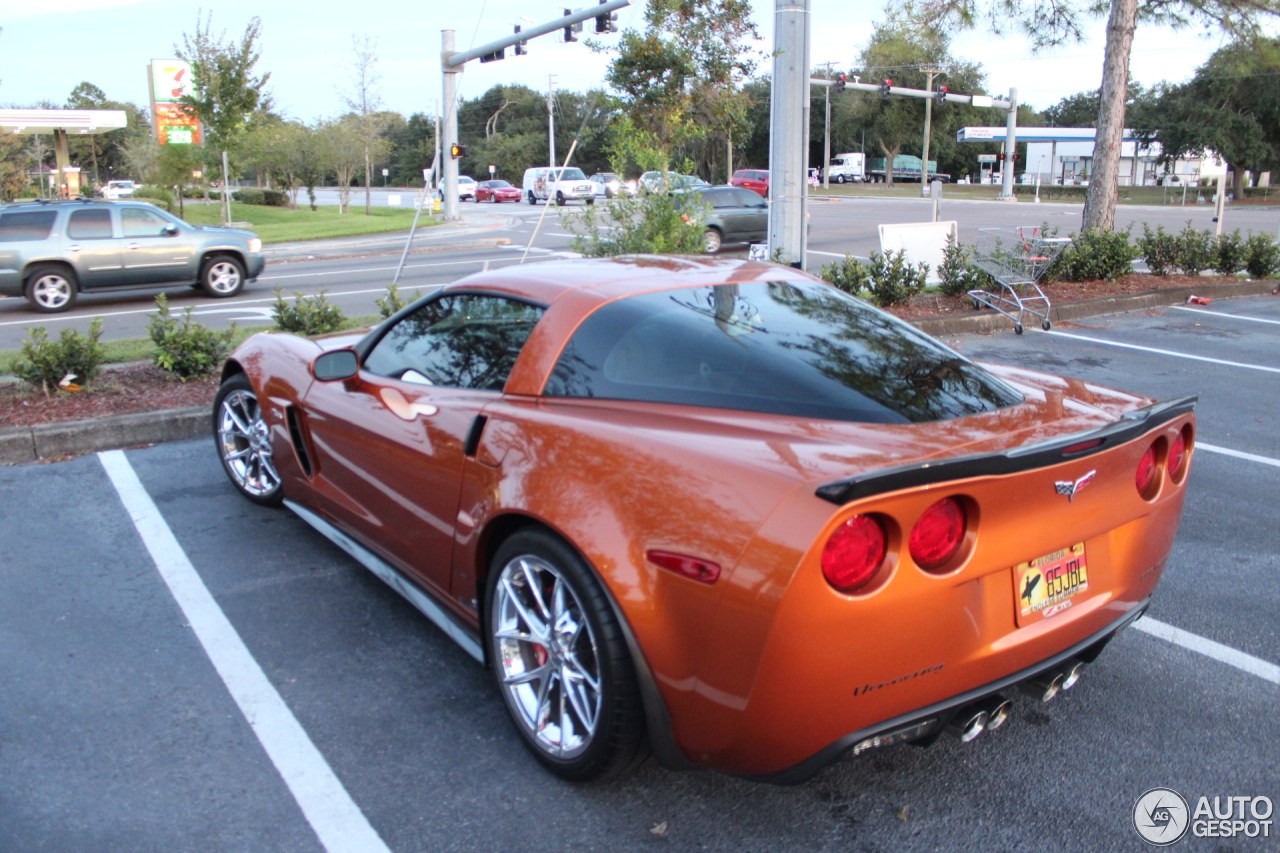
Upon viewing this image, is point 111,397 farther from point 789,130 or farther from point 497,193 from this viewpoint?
point 497,193

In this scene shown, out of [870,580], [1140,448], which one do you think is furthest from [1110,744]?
[870,580]

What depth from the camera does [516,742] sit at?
3.07 metres

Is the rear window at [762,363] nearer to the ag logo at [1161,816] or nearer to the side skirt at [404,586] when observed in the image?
the side skirt at [404,586]

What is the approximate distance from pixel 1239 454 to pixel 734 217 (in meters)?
16.7

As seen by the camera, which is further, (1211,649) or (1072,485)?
(1211,649)

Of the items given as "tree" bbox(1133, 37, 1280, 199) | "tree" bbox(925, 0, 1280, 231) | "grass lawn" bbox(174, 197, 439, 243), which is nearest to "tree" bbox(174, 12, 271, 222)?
"grass lawn" bbox(174, 197, 439, 243)

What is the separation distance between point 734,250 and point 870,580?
69.1ft

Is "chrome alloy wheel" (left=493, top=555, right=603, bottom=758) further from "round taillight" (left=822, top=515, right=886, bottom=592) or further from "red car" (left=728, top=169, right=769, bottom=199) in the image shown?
"red car" (left=728, top=169, right=769, bottom=199)

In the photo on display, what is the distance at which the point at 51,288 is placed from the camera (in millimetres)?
14047

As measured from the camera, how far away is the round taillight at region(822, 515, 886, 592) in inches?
87.4

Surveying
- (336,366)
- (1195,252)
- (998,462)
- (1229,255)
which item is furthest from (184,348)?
(1229,255)

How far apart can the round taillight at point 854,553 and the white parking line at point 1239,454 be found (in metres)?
4.89

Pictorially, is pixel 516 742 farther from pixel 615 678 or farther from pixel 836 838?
pixel 836 838

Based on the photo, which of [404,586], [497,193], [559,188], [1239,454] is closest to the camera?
[404,586]
